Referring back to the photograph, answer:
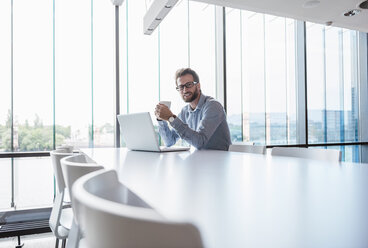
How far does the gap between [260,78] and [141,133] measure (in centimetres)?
337

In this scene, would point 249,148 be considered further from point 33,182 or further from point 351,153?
point 351,153

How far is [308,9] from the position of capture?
366cm

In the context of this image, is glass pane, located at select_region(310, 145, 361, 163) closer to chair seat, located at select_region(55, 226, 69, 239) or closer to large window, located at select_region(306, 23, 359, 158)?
large window, located at select_region(306, 23, 359, 158)

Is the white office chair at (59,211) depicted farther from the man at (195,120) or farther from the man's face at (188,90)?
the man's face at (188,90)

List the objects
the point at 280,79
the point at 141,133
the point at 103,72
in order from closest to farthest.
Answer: the point at 141,133 < the point at 103,72 < the point at 280,79

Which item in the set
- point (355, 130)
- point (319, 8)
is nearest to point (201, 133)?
point (319, 8)

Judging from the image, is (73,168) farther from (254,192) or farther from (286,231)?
(286,231)

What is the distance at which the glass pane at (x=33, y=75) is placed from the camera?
Result: 3479 millimetres

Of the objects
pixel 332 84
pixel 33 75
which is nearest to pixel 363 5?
pixel 332 84

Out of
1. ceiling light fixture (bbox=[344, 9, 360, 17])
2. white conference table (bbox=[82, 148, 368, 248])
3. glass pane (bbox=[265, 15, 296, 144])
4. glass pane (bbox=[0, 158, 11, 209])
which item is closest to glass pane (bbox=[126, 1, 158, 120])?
glass pane (bbox=[0, 158, 11, 209])

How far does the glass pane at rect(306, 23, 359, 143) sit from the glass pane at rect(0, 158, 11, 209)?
4.79 metres

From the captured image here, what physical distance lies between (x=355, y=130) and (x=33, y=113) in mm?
6054

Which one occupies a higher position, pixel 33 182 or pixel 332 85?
pixel 332 85

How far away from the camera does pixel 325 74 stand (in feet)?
18.8
